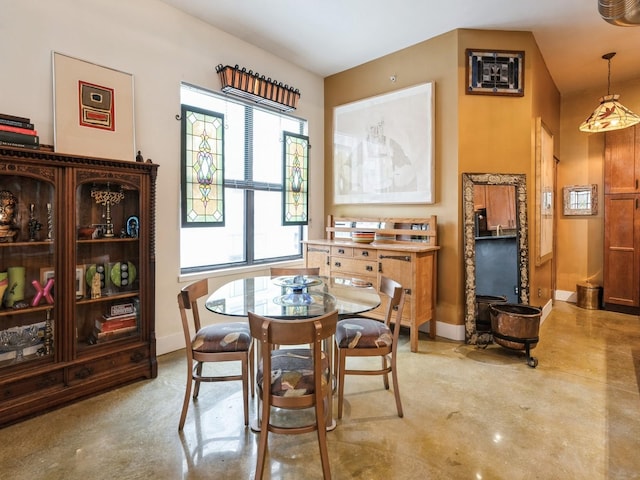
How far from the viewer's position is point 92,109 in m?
2.70

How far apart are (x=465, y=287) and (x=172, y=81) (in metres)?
3.49

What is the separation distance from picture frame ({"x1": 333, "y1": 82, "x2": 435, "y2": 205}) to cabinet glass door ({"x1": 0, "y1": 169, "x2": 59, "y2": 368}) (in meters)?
3.14

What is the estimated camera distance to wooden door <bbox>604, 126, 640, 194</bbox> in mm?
4609

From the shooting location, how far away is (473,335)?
139 inches

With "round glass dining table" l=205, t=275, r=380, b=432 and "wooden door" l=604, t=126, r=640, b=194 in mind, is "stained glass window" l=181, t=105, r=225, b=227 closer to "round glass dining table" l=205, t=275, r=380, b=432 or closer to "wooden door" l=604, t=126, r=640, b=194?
"round glass dining table" l=205, t=275, r=380, b=432

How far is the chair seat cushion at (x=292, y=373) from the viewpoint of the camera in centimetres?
174

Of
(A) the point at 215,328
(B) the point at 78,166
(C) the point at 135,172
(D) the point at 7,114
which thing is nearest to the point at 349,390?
(A) the point at 215,328

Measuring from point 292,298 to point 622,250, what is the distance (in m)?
4.93

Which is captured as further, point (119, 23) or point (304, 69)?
point (304, 69)

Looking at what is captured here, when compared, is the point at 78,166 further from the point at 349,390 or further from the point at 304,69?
the point at 304,69

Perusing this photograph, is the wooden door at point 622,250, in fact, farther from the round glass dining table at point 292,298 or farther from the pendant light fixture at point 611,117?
A: the round glass dining table at point 292,298

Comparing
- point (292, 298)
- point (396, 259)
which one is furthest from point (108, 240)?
point (396, 259)

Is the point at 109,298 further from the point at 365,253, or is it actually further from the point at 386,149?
the point at 386,149

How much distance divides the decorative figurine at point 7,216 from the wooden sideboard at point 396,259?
270 cm
